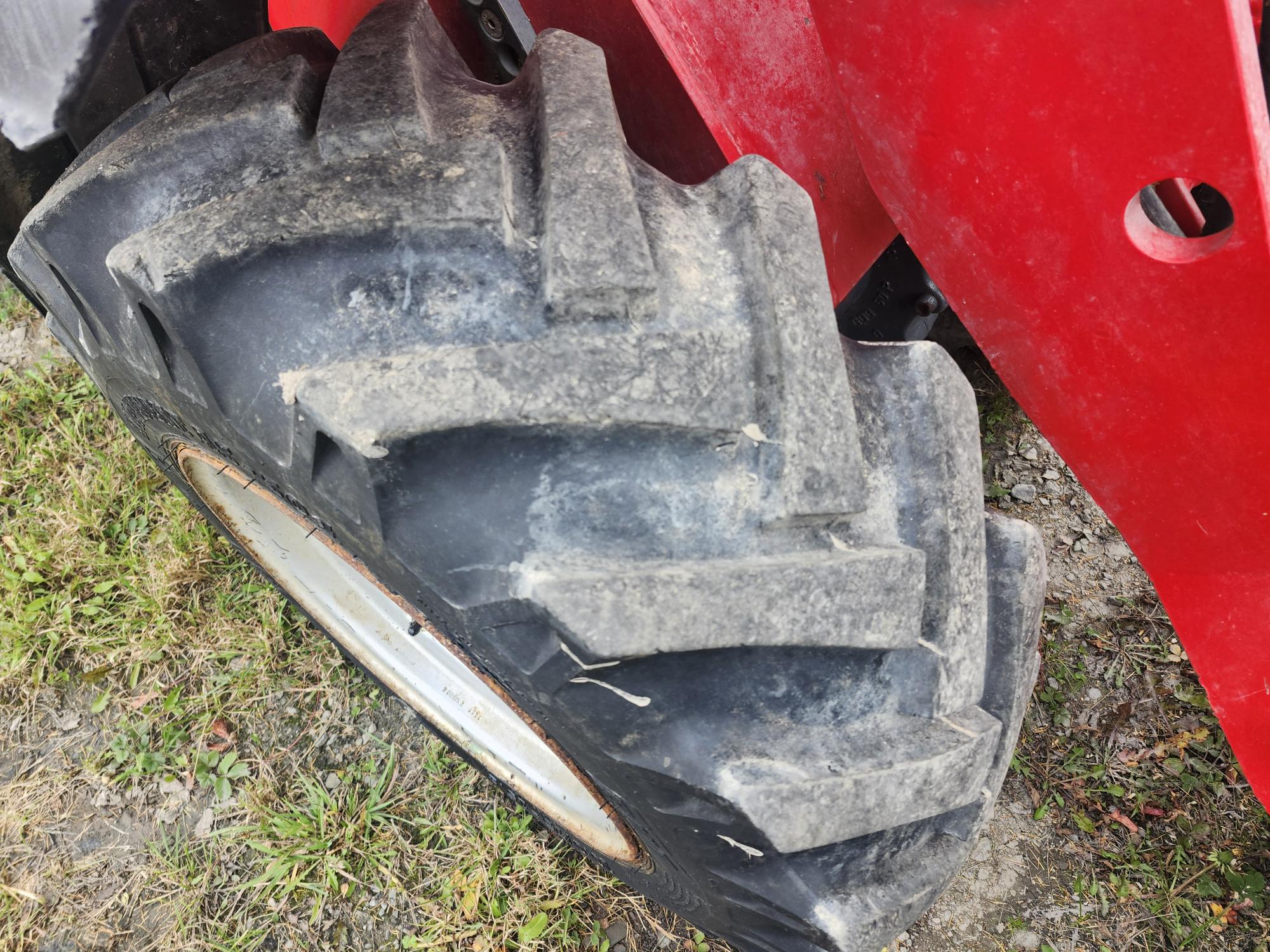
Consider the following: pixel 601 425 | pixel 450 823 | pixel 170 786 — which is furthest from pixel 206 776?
pixel 601 425

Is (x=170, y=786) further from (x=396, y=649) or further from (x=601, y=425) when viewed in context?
(x=601, y=425)

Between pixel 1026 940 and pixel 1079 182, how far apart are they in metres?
1.04

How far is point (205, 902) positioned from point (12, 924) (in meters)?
0.27

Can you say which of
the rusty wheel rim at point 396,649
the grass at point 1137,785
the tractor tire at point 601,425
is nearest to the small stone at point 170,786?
the rusty wheel rim at point 396,649

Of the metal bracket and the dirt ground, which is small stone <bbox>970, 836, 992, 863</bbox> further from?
the metal bracket

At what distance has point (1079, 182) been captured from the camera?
2.27 ft

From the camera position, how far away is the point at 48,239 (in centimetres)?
91

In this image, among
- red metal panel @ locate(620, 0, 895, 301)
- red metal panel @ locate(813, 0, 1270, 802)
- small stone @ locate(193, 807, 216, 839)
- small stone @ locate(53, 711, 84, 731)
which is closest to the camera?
red metal panel @ locate(813, 0, 1270, 802)

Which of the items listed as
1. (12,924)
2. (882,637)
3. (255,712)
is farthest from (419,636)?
(882,637)

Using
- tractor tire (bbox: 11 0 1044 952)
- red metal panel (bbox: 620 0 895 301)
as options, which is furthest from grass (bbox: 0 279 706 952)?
red metal panel (bbox: 620 0 895 301)

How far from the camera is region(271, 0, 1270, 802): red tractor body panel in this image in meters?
0.62

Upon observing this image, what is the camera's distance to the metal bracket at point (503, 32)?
975 millimetres

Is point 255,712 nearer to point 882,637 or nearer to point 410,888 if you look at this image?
point 410,888

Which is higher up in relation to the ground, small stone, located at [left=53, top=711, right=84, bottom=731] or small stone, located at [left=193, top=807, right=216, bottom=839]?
small stone, located at [left=53, top=711, right=84, bottom=731]
